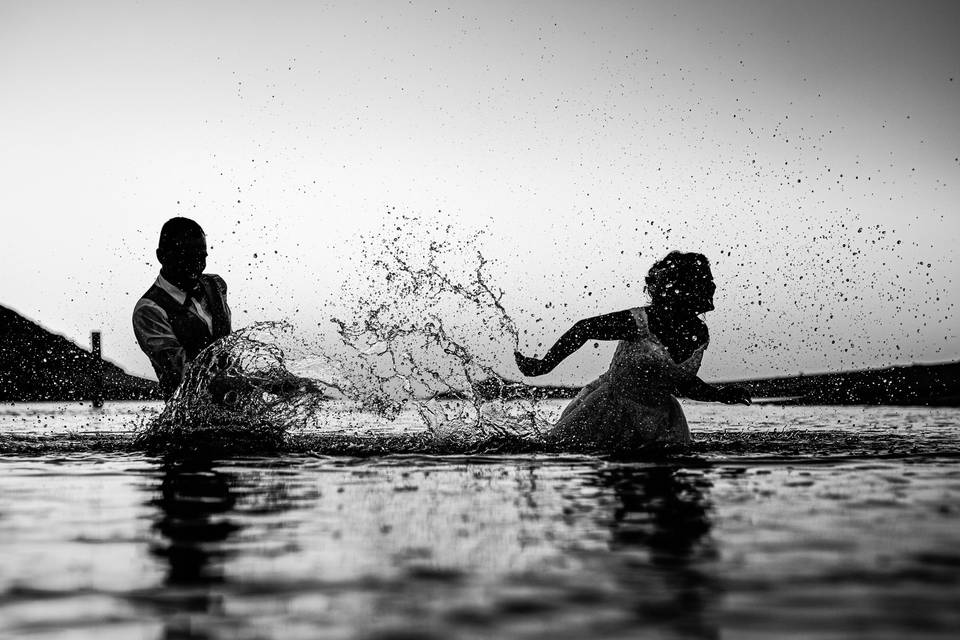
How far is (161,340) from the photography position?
33.3 feet

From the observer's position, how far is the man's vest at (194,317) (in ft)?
33.7

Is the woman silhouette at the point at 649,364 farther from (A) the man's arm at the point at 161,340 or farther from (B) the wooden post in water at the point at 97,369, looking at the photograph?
(B) the wooden post in water at the point at 97,369

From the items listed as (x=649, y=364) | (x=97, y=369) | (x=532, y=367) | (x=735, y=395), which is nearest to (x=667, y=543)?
(x=735, y=395)

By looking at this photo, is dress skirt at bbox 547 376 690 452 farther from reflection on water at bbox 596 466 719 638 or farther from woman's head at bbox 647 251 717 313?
reflection on water at bbox 596 466 719 638

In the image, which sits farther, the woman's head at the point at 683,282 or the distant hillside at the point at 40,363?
the distant hillside at the point at 40,363

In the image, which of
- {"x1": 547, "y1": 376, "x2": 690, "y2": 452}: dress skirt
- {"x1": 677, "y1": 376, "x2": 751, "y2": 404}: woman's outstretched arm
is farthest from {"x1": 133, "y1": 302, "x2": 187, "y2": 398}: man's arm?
{"x1": 677, "y1": 376, "x2": 751, "y2": 404}: woman's outstretched arm

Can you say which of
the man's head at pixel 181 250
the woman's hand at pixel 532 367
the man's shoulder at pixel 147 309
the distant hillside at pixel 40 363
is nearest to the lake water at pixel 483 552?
the woman's hand at pixel 532 367

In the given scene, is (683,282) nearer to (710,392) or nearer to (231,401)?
(710,392)

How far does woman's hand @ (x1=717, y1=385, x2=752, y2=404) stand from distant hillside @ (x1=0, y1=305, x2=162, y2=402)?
39488 millimetres

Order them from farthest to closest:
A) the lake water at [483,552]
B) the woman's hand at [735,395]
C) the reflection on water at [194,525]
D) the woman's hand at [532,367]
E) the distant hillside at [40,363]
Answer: the distant hillside at [40,363] < the woman's hand at [532,367] < the woman's hand at [735,395] < the reflection on water at [194,525] < the lake water at [483,552]

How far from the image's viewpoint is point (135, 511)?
587 centimetres

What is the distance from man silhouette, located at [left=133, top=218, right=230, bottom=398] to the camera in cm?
1017

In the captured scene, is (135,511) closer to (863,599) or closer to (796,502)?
(796,502)

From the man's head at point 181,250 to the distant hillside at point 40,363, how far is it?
37.0m
